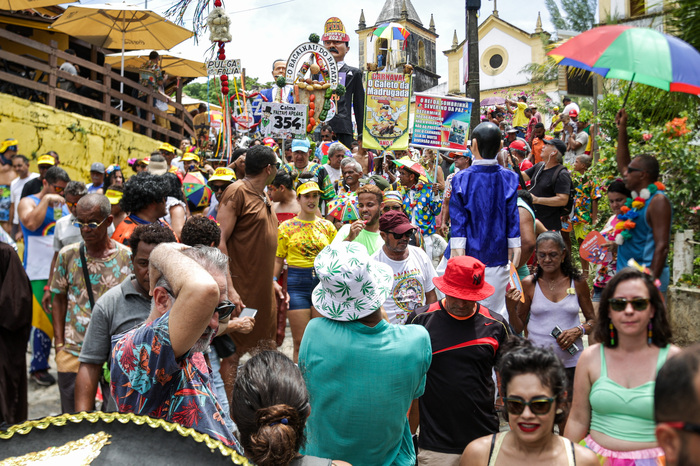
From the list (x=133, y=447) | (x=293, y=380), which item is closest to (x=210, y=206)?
(x=293, y=380)

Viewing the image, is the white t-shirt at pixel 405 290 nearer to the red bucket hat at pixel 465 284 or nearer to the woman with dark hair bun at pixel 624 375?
the red bucket hat at pixel 465 284

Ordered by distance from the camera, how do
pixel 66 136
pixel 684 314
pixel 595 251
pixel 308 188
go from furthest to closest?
pixel 66 136
pixel 684 314
pixel 308 188
pixel 595 251

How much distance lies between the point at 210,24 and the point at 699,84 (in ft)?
26.8

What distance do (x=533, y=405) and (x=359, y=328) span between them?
0.88 m

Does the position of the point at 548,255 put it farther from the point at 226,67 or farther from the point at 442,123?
the point at 226,67

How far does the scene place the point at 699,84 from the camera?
392 centimetres

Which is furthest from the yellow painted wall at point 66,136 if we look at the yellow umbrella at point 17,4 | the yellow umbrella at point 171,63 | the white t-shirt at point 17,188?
the yellow umbrella at point 171,63

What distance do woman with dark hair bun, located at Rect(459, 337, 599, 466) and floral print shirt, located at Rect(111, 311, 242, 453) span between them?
1173 mm

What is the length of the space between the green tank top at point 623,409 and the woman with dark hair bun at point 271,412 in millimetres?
1601

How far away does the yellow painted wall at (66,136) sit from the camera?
40.0 feet

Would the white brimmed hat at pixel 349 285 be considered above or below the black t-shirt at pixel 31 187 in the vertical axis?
below

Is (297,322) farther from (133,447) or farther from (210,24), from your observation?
(210,24)

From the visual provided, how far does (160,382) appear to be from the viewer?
234 cm

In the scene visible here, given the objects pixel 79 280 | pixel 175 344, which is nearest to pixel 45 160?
pixel 79 280
